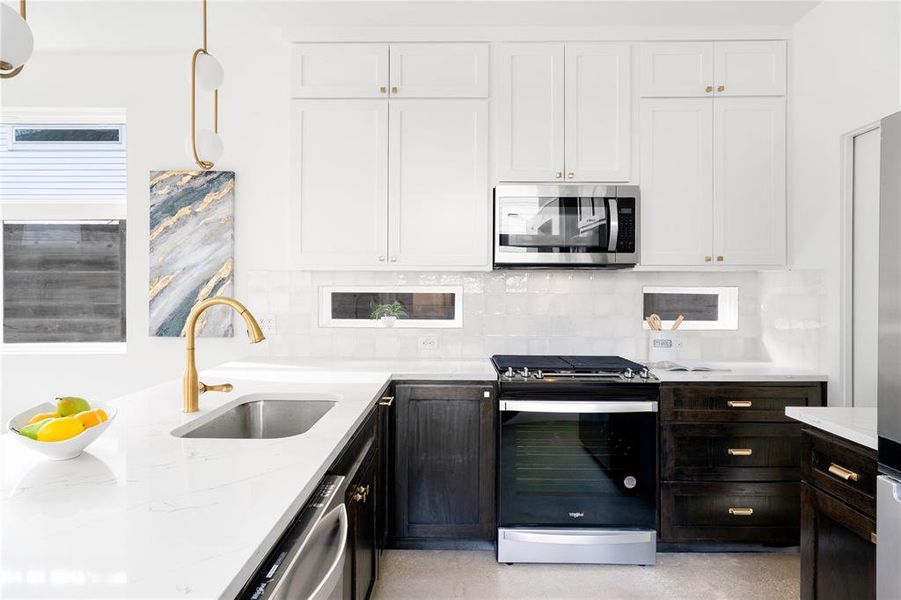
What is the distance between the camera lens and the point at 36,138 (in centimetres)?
304

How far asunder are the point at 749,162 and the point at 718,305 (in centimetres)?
87

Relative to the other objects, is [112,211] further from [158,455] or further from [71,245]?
[158,455]

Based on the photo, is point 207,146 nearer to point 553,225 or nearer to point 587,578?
point 553,225

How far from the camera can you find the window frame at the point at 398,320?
2.98m

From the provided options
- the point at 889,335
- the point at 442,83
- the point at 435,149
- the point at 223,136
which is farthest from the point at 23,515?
the point at 223,136

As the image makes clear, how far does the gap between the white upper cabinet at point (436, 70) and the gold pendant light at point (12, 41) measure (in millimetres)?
1845

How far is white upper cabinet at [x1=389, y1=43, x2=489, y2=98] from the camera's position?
8.57 feet

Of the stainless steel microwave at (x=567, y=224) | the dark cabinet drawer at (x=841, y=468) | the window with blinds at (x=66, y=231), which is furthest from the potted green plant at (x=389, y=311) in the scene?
the dark cabinet drawer at (x=841, y=468)

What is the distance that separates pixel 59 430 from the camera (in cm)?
104

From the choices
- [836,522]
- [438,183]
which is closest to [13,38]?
[438,183]

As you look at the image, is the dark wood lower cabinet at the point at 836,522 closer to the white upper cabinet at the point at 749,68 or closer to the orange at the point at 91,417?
the white upper cabinet at the point at 749,68

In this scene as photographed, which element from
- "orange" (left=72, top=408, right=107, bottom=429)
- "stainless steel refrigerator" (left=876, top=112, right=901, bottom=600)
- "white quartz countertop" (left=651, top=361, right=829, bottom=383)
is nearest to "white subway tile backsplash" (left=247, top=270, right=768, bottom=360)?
"white quartz countertop" (left=651, top=361, right=829, bottom=383)

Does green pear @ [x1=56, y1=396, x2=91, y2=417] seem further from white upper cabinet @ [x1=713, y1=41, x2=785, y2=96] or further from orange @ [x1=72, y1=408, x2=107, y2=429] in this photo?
white upper cabinet @ [x1=713, y1=41, x2=785, y2=96]

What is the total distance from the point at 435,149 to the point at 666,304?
1.68m
